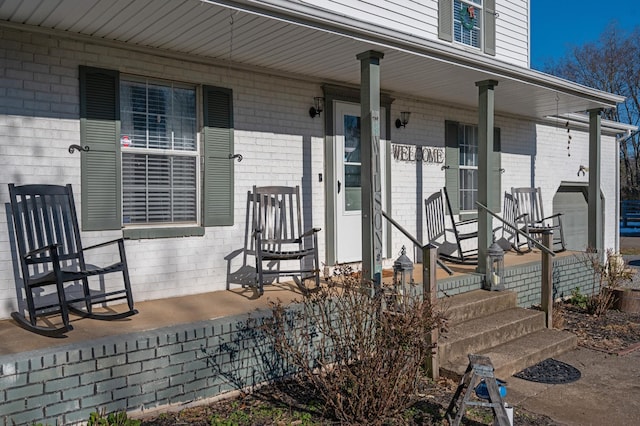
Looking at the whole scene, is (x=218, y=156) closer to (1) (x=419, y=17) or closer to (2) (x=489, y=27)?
(1) (x=419, y=17)

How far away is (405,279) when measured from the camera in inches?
171

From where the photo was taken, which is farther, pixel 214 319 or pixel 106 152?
pixel 106 152

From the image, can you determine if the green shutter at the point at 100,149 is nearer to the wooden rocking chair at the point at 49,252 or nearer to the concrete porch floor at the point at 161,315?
the wooden rocking chair at the point at 49,252

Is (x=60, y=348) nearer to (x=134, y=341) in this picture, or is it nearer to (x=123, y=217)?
(x=134, y=341)

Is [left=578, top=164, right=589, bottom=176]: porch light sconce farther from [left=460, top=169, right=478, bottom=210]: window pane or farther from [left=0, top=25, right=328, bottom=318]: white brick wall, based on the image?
Result: [left=0, top=25, right=328, bottom=318]: white brick wall

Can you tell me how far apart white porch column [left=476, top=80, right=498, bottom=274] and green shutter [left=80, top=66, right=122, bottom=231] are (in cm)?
387

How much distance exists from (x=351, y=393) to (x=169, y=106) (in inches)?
121

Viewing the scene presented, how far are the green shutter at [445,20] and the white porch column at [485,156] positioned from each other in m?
1.24

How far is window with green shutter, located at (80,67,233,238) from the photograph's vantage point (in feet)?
14.4

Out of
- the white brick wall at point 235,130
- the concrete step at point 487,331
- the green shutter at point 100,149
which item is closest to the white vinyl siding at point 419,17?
the white brick wall at point 235,130

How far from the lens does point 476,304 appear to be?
5.15m

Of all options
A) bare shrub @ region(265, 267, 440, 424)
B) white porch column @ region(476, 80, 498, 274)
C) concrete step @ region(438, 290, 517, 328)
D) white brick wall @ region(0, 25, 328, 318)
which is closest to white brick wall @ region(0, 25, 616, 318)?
white brick wall @ region(0, 25, 328, 318)

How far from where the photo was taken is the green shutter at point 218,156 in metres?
5.00

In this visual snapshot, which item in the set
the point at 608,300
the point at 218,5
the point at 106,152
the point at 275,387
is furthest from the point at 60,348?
the point at 608,300
